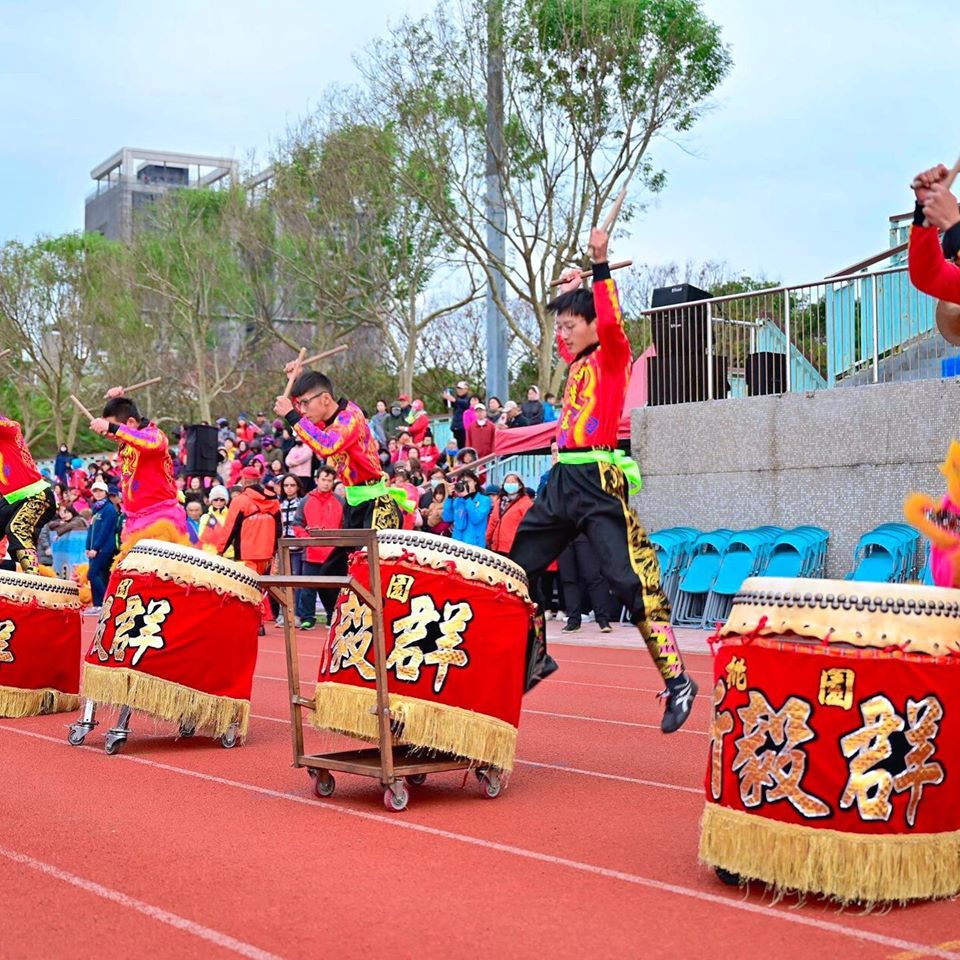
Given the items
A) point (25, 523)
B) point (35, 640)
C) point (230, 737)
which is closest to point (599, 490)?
point (230, 737)

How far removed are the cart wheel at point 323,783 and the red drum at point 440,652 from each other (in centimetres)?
20

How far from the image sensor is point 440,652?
584cm

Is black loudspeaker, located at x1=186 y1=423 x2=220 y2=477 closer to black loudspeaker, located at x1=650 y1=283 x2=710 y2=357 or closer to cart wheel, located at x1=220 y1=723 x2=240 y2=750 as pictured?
black loudspeaker, located at x1=650 y1=283 x2=710 y2=357

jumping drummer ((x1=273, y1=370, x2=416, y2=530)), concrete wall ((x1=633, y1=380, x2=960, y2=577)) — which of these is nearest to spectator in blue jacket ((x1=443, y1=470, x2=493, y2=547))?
concrete wall ((x1=633, y1=380, x2=960, y2=577))

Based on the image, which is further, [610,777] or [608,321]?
[608,321]

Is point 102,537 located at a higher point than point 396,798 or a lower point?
higher

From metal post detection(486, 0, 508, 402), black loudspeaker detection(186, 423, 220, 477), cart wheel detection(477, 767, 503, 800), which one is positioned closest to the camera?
cart wheel detection(477, 767, 503, 800)

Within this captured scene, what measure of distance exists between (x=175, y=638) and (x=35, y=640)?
1794 mm

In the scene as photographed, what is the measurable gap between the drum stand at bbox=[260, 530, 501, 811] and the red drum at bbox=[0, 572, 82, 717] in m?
2.91

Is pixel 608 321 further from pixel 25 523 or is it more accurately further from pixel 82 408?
pixel 82 408

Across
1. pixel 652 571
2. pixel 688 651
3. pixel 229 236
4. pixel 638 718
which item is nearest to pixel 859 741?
pixel 652 571

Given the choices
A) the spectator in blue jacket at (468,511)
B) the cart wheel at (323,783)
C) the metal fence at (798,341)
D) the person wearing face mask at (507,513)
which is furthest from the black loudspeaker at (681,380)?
the cart wheel at (323,783)

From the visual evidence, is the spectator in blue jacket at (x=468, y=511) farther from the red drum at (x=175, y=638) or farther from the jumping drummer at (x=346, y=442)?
the red drum at (x=175, y=638)

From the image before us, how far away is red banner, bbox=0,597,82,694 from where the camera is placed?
27.9 ft
